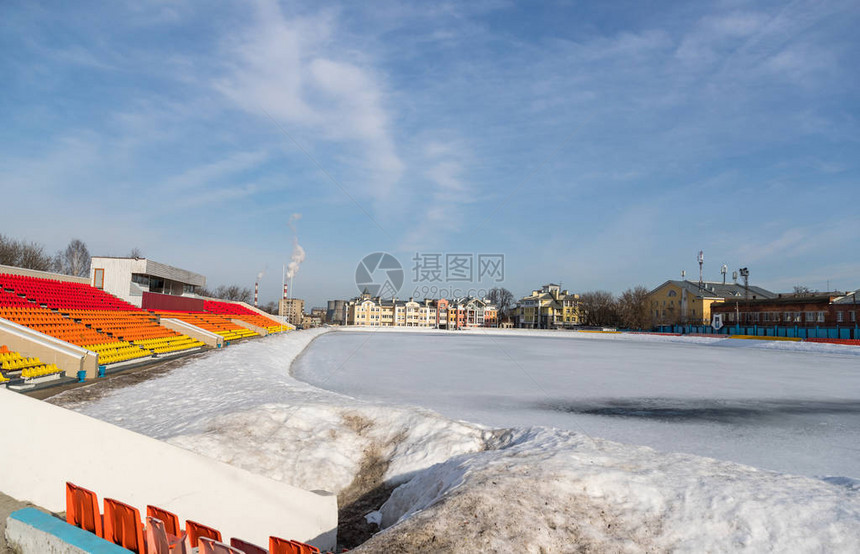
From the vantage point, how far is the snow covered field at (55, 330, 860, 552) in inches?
161

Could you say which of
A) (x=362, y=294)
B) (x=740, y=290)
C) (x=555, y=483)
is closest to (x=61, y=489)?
(x=555, y=483)

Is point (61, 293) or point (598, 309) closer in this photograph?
point (61, 293)

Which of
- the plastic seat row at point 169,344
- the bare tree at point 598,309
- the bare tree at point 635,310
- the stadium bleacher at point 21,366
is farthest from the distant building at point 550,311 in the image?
the stadium bleacher at point 21,366

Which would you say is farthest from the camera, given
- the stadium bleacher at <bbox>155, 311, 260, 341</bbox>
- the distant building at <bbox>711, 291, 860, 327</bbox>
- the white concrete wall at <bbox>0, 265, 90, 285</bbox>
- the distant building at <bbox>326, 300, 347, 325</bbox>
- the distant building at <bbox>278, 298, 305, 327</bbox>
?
the distant building at <bbox>326, 300, 347, 325</bbox>

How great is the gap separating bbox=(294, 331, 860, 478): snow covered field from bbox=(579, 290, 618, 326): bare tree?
3130 inches

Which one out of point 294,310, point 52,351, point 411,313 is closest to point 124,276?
point 52,351

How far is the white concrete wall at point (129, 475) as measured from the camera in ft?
15.3

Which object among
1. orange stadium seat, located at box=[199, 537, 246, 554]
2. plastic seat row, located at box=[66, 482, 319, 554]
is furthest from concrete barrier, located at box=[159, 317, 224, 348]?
orange stadium seat, located at box=[199, 537, 246, 554]

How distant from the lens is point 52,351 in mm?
14875

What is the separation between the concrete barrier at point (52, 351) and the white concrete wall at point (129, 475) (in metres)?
12.1

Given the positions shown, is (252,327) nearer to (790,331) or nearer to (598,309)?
(790,331)

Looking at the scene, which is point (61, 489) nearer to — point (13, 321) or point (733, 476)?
point (733, 476)

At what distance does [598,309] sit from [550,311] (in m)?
23.1

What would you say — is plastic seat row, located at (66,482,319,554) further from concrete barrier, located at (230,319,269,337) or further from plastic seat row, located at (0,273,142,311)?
concrete barrier, located at (230,319,269,337)
